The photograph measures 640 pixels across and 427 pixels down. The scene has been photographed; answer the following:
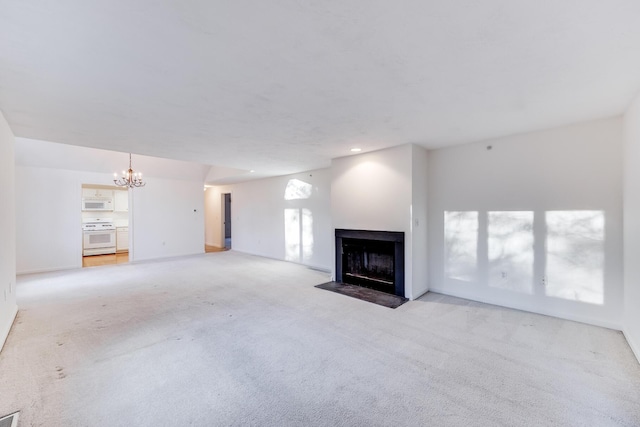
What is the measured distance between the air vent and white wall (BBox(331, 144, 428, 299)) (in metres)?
4.01

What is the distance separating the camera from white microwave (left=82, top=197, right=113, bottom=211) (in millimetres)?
8156

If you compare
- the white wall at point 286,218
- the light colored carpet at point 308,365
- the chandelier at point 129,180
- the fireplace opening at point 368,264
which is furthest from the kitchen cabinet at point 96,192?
the fireplace opening at point 368,264

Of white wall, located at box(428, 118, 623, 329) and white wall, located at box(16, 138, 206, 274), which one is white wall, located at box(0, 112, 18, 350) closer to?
white wall, located at box(16, 138, 206, 274)

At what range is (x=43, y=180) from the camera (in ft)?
19.6

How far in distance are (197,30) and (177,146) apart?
9.59 feet

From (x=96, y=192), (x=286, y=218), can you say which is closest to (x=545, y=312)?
(x=286, y=218)

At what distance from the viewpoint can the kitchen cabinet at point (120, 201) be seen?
873 centimetres

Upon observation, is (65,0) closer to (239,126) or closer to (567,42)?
(239,126)

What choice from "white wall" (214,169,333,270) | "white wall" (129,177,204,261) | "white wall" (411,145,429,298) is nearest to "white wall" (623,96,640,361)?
"white wall" (411,145,429,298)

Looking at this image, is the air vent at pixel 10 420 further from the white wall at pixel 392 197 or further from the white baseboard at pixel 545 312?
Answer: the white baseboard at pixel 545 312

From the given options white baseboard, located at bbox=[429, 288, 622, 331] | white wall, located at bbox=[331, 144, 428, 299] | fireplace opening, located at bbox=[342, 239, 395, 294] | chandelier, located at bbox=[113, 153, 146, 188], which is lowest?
white baseboard, located at bbox=[429, 288, 622, 331]

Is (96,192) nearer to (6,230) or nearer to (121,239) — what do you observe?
(121,239)

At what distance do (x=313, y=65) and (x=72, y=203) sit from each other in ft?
25.0

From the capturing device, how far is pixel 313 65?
1804 millimetres
